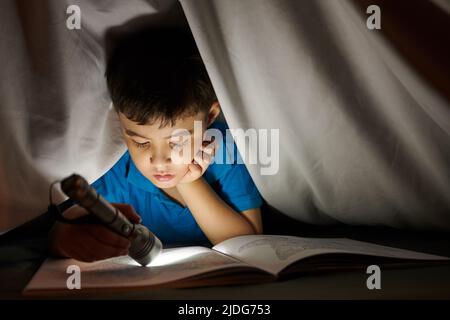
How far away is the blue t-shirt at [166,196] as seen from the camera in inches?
46.1

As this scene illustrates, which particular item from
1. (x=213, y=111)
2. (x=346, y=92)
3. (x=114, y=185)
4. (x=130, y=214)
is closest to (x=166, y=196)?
(x=114, y=185)

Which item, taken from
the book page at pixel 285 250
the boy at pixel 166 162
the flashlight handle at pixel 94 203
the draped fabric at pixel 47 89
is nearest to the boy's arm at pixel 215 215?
the boy at pixel 166 162

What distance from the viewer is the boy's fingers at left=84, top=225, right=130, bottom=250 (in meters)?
0.76

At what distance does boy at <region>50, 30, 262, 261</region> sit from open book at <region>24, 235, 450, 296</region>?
42 mm

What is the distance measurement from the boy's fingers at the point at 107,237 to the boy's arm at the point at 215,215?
344 mm

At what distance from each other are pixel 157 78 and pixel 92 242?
0.31m

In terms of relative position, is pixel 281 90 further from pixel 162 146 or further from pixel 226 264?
pixel 226 264

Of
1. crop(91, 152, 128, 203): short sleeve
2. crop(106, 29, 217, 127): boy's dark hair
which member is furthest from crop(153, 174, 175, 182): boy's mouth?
crop(91, 152, 128, 203): short sleeve

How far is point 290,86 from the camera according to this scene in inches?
37.4

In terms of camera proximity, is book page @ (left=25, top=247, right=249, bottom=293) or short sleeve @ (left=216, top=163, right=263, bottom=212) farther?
short sleeve @ (left=216, top=163, right=263, bottom=212)

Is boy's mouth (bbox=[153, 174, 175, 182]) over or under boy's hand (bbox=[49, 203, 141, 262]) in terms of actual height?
over

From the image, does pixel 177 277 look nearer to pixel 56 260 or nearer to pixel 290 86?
pixel 56 260

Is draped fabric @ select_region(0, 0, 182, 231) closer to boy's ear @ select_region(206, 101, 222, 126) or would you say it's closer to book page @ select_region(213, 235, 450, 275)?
boy's ear @ select_region(206, 101, 222, 126)

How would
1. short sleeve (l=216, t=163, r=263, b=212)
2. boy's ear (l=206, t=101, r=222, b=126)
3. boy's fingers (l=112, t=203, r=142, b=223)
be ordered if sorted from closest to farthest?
boy's fingers (l=112, t=203, r=142, b=223) < boy's ear (l=206, t=101, r=222, b=126) < short sleeve (l=216, t=163, r=263, b=212)
